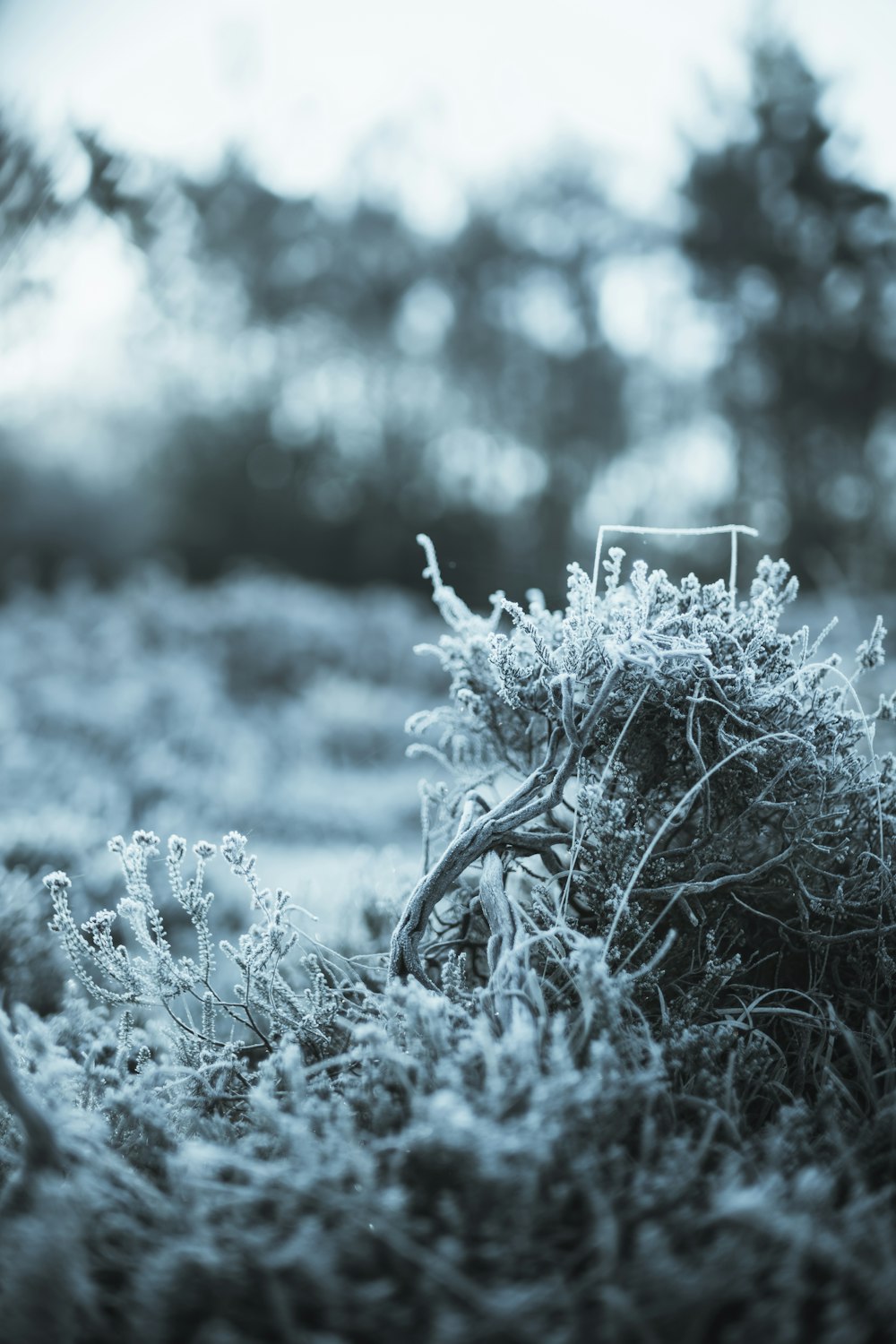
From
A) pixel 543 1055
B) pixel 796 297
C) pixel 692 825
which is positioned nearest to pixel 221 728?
pixel 692 825

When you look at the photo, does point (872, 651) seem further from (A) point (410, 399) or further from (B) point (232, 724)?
(A) point (410, 399)

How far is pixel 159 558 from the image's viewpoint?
42.7 ft

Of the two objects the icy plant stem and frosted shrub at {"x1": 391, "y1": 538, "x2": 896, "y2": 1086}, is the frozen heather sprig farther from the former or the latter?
the icy plant stem

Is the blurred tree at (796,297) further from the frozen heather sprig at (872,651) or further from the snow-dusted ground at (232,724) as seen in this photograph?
the frozen heather sprig at (872,651)

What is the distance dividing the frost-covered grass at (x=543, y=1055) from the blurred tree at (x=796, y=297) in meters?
10.5

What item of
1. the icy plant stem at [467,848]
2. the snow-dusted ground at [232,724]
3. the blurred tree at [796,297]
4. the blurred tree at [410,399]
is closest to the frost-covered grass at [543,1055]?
the icy plant stem at [467,848]

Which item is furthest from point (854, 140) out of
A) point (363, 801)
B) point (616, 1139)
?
point (616, 1139)

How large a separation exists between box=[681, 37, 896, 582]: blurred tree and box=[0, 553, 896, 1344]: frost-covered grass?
1051 cm

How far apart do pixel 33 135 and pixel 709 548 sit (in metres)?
5.82

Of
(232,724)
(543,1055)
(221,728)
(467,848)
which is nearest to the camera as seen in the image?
(543,1055)

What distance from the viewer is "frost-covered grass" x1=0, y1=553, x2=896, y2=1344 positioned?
3.03 feet

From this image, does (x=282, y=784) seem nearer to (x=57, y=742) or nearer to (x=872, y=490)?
(x=57, y=742)

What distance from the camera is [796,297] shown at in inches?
477

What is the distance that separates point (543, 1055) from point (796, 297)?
12.9 meters
